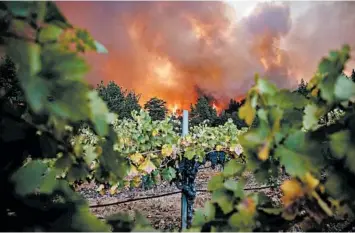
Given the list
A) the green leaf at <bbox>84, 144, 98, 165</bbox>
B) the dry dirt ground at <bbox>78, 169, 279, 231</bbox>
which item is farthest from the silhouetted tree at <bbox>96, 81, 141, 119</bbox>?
the green leaf at <bbox>84, 144, 98, 165</bbox>

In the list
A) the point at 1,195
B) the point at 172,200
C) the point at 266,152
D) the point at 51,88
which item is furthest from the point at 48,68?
the point at 172,200

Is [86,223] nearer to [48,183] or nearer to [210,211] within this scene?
[48,183]

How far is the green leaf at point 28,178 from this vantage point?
716 millimetres

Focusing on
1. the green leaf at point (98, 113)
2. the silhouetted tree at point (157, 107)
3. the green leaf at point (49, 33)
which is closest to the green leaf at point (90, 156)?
the green leaf at point (98, 113)

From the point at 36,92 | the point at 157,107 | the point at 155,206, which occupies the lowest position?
the point at 36,92

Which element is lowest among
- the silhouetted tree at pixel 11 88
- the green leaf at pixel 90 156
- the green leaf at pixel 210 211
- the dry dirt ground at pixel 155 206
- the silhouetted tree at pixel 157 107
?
the green leaf at pixel 210 211

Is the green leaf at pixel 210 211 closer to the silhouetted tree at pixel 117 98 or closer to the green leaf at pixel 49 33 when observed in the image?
the green leaf at pixel 49 33

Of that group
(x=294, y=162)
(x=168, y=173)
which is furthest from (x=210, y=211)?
(x=168, y=173)

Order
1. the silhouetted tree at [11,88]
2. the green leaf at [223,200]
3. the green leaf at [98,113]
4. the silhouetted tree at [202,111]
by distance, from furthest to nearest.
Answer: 1. the silhouetted tree at [202,111]
2. the silhouetted tree at [11,88]
3. the green leaf at [223,200]
4. the green leaf at [98,113]

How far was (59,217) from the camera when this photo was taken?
0.76 m

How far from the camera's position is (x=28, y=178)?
0.73 metres

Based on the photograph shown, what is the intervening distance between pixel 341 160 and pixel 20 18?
662 mm

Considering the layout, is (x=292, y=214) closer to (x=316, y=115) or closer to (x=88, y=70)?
(x=316, y=115)

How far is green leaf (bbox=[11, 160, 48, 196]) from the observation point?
0.72 metres
